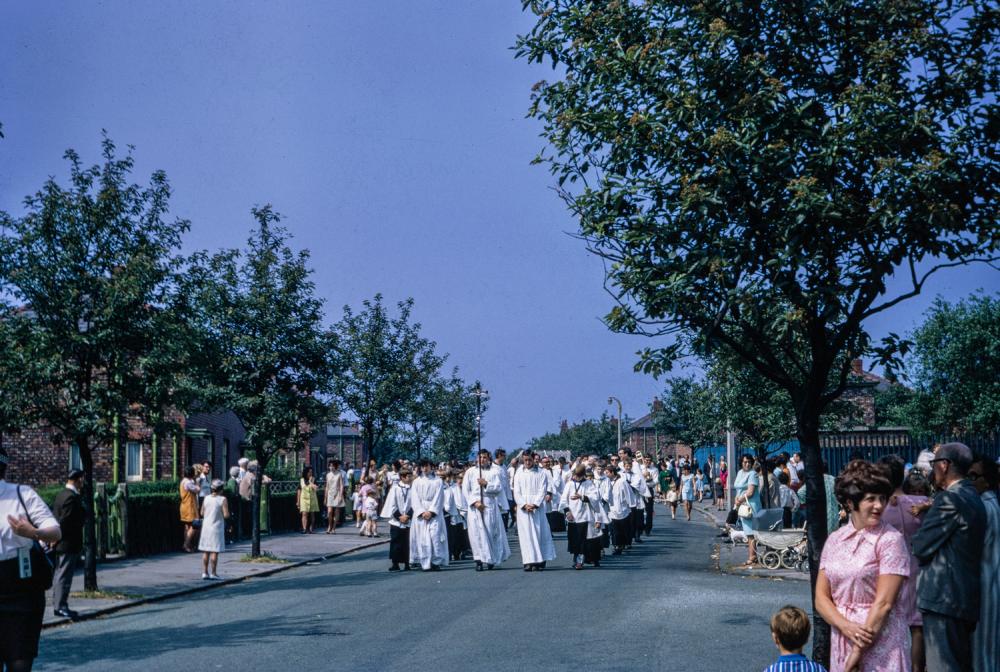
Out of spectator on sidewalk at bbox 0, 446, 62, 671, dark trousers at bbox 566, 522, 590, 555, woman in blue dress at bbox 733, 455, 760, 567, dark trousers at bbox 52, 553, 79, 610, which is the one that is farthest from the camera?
dark trousers at bbox 566, 522, 590, 555

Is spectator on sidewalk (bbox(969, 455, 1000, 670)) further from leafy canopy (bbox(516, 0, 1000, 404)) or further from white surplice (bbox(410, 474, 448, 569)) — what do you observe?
white surplice (bbox(410, 474, 448, 569))

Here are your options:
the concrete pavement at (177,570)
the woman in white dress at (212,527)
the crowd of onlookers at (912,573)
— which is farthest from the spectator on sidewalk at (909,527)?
the woman in white dress at (212,527)

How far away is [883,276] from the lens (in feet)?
28.3

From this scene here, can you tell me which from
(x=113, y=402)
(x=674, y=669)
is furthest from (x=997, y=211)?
(x=113, y=402)

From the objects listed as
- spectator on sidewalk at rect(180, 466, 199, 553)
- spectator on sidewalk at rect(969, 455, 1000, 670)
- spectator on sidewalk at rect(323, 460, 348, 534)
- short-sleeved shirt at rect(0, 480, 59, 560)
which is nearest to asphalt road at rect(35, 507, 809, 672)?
short-sleeved shirt at rect(0, 480, 59, 560)

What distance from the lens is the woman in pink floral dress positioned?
5340 millimetres

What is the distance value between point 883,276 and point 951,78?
1.60 meters

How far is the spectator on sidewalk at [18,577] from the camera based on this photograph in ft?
23.1

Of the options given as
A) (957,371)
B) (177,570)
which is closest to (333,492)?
(177,570)

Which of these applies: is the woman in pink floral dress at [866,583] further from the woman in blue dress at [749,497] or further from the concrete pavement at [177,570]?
the woman in blue dress at [749,497]

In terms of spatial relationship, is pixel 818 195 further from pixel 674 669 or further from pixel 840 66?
pixel 674 669

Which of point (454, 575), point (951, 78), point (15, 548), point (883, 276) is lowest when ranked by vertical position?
point (454, 575)

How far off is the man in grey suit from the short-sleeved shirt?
5504 millimetres

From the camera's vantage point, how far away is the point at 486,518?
19516 millimetres
